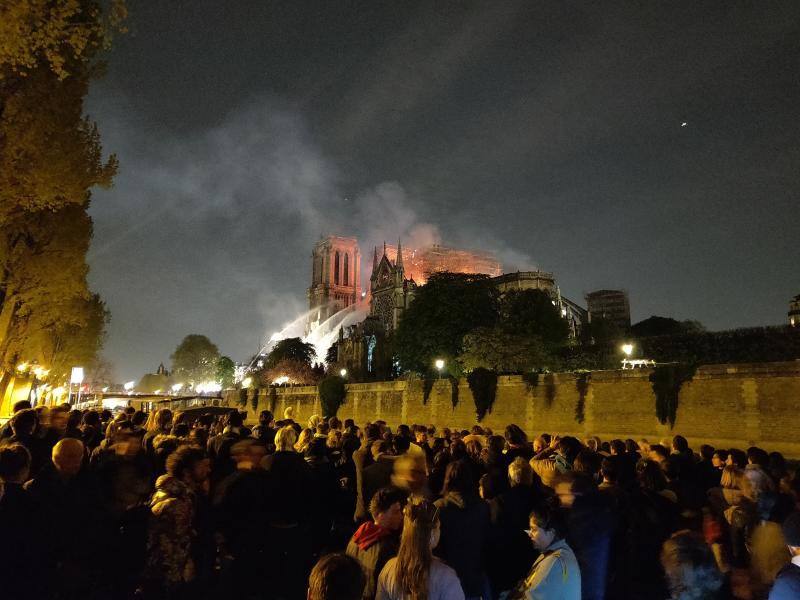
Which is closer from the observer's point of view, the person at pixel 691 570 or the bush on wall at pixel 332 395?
the person at pixel 691 570

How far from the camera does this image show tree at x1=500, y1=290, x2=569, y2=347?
4688 cm

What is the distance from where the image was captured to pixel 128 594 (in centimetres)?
407

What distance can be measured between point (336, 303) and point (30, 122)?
12551 centimetres

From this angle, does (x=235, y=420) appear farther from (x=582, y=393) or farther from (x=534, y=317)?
(x=534, y=317)

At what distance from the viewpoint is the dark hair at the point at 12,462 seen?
414 cm

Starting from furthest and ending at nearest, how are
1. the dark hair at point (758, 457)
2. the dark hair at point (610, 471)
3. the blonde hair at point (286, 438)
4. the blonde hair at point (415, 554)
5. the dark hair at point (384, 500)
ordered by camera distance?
the dark hair at point (758, 457) < the blonde hair at point (286, 438) < the dark hair at point (610, 471) < the dark hair at point (384, 500) < the blonde hair at point (415, 554)

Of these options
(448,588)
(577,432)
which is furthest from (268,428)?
(577,432)

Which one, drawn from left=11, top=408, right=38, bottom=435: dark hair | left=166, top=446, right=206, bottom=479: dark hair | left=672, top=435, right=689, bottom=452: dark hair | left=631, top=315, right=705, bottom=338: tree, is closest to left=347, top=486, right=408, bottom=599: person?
left=166, top=446, right=206, bottom=479: dark hair

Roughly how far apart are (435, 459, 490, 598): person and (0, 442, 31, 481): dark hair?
318cm

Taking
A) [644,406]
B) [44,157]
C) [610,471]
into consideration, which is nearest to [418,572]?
[610,471]

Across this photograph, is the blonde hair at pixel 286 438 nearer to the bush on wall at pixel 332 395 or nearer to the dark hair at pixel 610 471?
the dark hair at pixel 610 471

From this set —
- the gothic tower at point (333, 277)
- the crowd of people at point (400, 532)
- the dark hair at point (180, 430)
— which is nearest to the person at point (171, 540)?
the crowd of people at point (400, 532)

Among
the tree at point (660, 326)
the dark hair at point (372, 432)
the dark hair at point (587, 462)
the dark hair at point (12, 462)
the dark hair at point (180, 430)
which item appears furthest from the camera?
the tree at point (660, 326)

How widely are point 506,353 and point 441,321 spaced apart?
38.0ft
